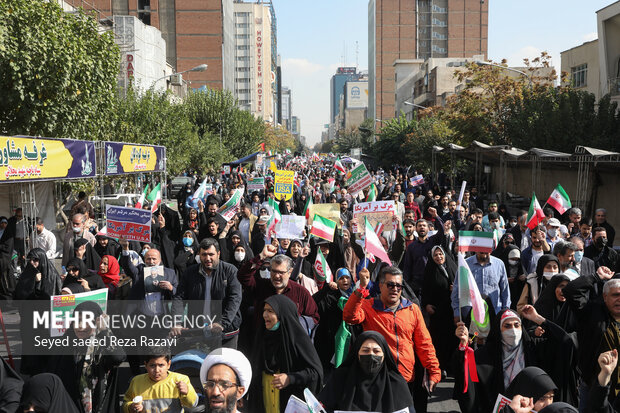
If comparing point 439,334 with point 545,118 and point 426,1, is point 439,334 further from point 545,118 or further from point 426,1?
point 426,1

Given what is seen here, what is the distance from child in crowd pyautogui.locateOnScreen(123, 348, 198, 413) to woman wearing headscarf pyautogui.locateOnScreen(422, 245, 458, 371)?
318cm

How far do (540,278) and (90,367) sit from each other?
4.24 metres

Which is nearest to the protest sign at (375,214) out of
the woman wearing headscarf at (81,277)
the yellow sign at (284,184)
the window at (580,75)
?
the woman wearing headscarf at (81,277)

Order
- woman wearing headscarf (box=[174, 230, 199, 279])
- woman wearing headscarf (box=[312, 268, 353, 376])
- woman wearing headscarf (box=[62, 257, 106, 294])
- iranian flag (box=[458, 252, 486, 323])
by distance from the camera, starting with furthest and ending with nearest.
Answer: woman wearing headscarf (box=[174, 230, 199, 279]) < woman wearing headscarf (box=[62, 257, 106, 294]) < woman wearing headscarf (box=[312, 268, 353, 376]) < iranian flag (box=[458, 252, 486, 323])

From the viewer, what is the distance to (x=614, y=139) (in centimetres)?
2055

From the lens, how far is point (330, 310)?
5820 millimetres

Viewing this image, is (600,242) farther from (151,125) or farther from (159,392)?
(151,125)

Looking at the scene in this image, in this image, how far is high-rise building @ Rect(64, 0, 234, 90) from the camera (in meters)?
68.9

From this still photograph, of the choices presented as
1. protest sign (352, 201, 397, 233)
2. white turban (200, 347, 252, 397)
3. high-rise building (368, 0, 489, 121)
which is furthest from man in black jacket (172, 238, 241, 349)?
high-rise building (368, 0, 489, 121)

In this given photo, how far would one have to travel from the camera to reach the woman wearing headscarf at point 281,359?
14.1 ft

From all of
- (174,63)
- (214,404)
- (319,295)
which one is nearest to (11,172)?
(319,295)

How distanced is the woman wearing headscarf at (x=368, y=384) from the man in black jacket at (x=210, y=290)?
1.92 m

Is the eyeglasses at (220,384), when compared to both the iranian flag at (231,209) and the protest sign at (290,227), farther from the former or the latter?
the iranian flag at (231,209)

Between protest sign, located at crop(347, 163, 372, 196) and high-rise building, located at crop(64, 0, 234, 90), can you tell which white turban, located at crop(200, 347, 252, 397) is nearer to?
protest sign, located at crop(347, 163, 372, 196)
